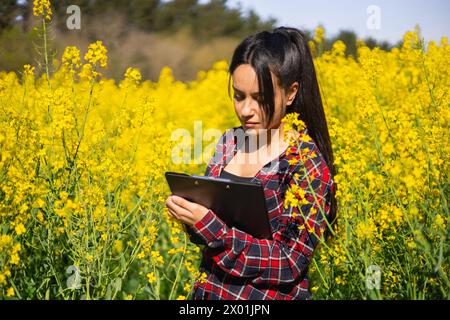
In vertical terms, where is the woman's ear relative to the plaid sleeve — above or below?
above

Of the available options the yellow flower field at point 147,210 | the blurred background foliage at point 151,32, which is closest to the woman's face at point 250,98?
the yellow flower field at point 147,210

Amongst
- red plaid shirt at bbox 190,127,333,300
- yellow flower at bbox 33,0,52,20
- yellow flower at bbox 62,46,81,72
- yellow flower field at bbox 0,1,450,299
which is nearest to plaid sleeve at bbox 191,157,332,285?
red plaid shirt at bbox 190,127,333,300

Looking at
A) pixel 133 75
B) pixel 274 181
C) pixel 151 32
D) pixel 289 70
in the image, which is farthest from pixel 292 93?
pixel 151 32

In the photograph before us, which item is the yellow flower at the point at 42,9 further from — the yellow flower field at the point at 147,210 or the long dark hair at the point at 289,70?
the long dark hair at the point at 289,70

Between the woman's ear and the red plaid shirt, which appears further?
the woman's ear

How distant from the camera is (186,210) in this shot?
1.85 metres

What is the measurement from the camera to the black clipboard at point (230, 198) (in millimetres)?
1783

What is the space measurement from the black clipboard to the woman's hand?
0.04 metres

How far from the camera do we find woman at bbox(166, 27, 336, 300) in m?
1.84

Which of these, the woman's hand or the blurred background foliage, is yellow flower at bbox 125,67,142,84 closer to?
the woman's hand

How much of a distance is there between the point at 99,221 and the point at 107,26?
9841mm

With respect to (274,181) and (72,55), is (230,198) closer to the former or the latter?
(274,181)

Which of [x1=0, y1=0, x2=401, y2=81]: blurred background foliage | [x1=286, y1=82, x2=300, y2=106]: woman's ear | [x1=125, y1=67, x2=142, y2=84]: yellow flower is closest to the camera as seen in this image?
[x1=286, y1=82, x2=300, y2=106]: woman's ear
